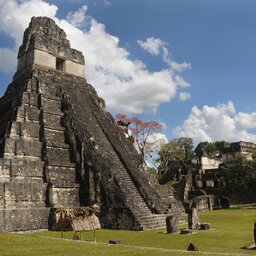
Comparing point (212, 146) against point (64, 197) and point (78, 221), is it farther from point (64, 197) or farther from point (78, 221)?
point (78, 221)

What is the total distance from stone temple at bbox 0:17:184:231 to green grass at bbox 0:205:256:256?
1488 millimetres

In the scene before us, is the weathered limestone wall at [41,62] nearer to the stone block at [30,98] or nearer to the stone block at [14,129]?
the stone block at [30,98]

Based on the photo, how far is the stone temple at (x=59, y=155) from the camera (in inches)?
607

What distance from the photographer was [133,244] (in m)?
11.2

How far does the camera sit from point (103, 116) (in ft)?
73.2

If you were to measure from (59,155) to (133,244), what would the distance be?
7638mm

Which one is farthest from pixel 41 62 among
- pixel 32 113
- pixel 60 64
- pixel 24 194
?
pixel 24 194

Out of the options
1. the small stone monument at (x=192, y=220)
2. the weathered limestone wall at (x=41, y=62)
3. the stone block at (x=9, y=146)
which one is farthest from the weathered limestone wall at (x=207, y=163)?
the stone block at (x=9, y=146)

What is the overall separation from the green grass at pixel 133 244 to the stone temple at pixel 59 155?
149 centimetres

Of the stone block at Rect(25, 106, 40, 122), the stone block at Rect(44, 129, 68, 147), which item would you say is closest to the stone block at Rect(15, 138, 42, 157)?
the stone block at Rect(44, 129, 68, 147)

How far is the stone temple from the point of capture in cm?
1541

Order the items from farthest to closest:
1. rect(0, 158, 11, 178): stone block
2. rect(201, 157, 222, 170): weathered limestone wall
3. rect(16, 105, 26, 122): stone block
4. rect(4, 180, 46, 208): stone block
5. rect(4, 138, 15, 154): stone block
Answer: rect(201, 157, 222, 170): weathered limestone wall → rect(16, 105, 26, 122): stone block → rect(4, 138, 15, 154): stone block → rect(0, 158, 11, 178): stone block → rect(4, 180, 46, 208): stone block

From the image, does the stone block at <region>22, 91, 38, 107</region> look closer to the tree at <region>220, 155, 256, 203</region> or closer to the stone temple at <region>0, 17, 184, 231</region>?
the stone temple at <region>0, 17, 184, 231</region>

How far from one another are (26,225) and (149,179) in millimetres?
7580
